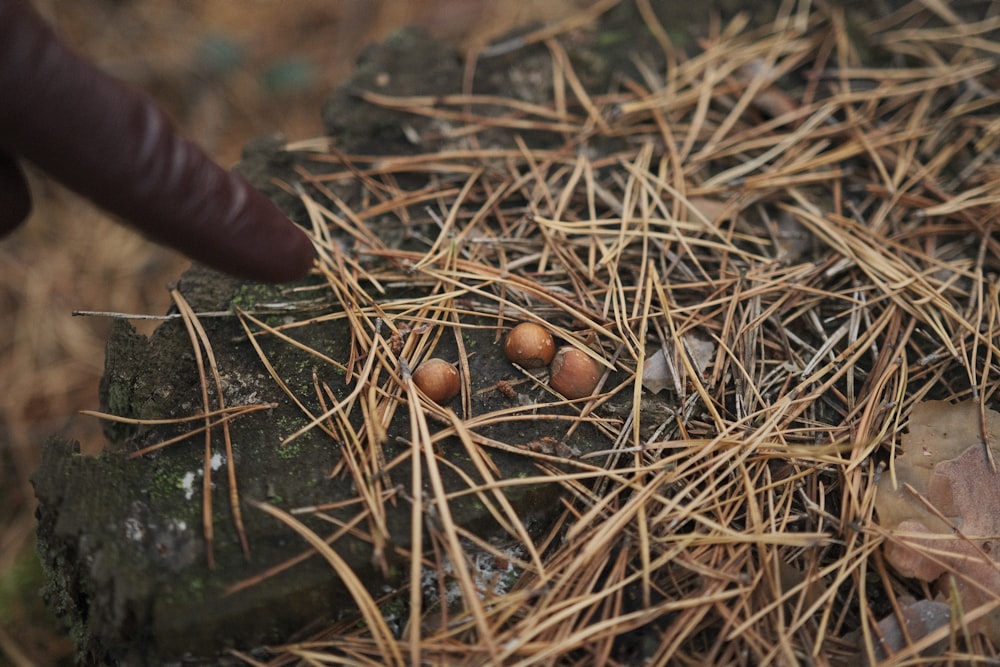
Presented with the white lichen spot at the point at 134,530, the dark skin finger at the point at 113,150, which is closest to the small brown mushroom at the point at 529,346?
the dark skin finger at the point at 113,150

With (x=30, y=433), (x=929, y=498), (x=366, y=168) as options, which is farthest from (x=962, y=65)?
(x=30, y=433)

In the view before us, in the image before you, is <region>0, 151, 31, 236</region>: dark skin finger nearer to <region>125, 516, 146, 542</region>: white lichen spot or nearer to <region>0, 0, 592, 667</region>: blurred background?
<region>125, 516, 146, 542</region>: white lichen spot

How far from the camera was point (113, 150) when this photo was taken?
1.11 metres

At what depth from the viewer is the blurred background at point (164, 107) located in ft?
8.29

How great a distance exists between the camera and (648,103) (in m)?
2.27

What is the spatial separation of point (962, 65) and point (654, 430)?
5.61ft

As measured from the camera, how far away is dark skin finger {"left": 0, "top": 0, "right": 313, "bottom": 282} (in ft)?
3.47

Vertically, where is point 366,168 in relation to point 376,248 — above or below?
above

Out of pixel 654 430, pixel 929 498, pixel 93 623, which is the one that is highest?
pixel 93 623

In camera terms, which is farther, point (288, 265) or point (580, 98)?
point (580, 98)

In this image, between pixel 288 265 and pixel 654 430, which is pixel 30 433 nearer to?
pixel 288 265

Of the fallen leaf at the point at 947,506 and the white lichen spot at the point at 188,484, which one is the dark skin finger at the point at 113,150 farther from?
the fallen leaf at the point at 947,506

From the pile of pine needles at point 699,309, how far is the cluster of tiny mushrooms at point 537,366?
35 mm

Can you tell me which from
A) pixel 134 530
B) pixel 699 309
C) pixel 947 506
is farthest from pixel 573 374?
pixel 134 530
